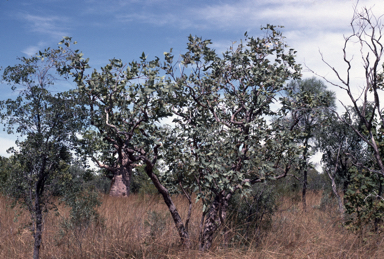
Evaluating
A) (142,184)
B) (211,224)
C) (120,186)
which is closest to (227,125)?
(211,224)

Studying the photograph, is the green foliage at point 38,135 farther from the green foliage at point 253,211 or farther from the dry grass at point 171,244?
the green foliage at point 253,211

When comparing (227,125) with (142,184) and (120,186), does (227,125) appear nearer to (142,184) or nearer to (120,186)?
(120,186)

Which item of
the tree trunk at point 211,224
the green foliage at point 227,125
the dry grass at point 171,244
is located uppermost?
the green foliage at point 227,125

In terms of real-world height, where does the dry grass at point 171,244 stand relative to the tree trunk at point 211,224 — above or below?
below

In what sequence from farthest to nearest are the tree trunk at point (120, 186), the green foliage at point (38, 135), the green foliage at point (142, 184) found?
the green foliage at point (142, 184) → the tree trunk at point (120, 186) → the green foliage at point (38, 135)

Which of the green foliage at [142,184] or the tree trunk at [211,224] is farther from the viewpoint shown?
the green foliage at [142,184]

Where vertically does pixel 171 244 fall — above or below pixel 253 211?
below

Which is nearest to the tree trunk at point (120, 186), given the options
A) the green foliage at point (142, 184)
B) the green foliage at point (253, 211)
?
the green foliage at point (142, 184)

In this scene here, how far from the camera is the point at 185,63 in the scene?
6.27 meters

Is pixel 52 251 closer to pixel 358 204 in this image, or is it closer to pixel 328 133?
pixel 358 204

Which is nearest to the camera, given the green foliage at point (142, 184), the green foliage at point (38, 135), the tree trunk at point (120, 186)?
the green foliage at point (38, 135)

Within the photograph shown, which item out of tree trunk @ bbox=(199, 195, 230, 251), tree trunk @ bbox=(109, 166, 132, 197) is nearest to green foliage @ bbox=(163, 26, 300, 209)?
tree trunk @ bbox=(199, 195, 230, 251)

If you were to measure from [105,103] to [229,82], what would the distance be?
2869 mm

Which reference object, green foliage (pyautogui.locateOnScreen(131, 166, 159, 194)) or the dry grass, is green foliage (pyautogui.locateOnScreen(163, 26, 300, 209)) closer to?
the dry grass
